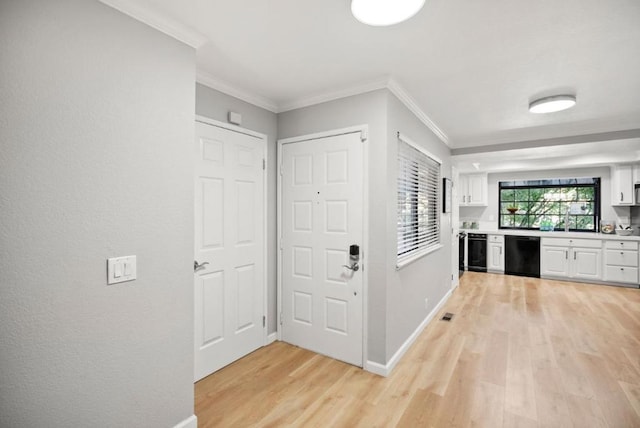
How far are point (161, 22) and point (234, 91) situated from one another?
976mm

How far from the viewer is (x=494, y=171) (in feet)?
22.5

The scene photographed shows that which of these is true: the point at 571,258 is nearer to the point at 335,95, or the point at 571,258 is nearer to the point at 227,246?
the point at 335,95

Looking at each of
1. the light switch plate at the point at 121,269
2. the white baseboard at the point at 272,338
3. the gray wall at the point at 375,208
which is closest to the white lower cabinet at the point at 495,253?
the gray wall at the point at 375,208

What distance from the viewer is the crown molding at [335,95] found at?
256cm

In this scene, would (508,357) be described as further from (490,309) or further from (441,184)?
(441,184)

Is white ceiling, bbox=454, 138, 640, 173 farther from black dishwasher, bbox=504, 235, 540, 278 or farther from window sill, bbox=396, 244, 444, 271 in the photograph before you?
window sill, bbox=396, 244, 444, 271

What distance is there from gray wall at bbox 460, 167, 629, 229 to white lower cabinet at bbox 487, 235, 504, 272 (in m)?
0.62

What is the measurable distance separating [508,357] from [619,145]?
11.5ft

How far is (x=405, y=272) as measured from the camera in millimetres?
3037

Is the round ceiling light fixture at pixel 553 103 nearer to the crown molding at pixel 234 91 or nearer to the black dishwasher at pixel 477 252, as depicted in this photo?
the crown molding at pixel 234 91

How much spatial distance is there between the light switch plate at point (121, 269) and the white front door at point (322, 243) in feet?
5.37

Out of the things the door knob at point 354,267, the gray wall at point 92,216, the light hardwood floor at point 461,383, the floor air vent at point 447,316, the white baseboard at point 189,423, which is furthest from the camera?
the floor air vent at point 447,316

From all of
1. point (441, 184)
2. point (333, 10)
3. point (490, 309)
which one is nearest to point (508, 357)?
point (490, 309)

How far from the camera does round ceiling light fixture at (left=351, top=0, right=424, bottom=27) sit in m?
1.51
